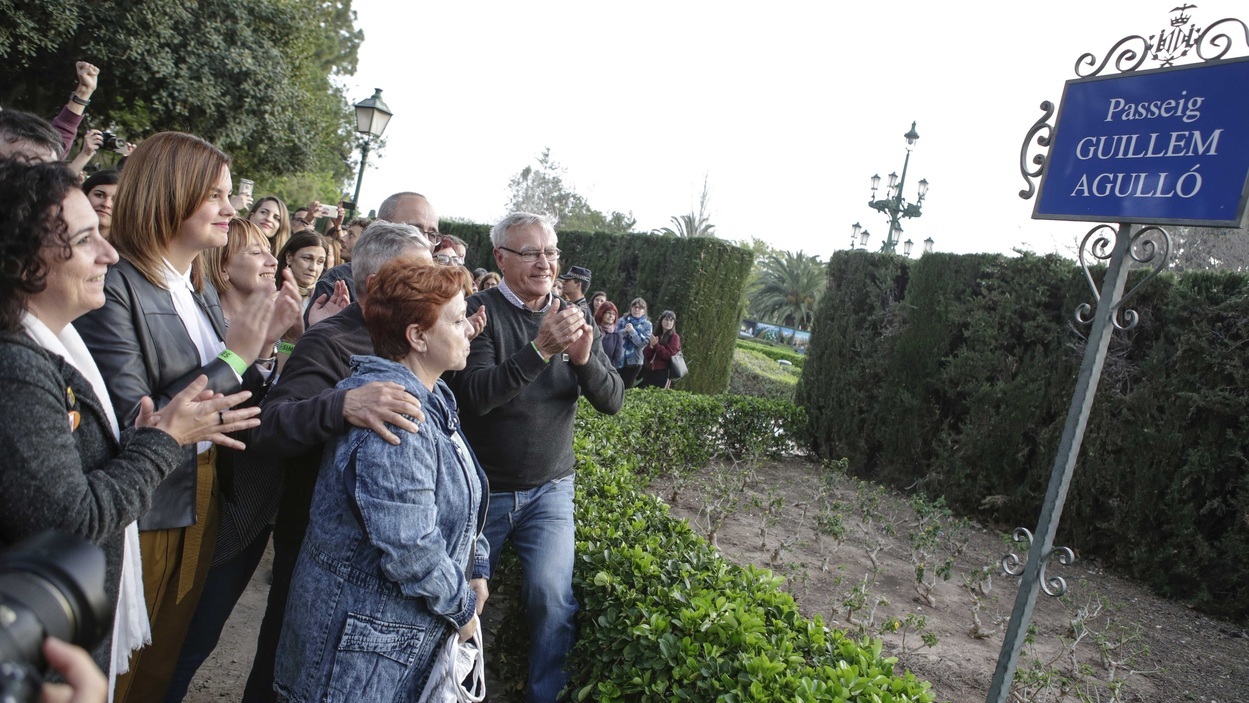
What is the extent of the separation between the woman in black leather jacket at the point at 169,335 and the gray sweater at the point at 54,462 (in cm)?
39

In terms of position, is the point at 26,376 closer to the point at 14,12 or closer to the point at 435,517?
the point at 435,517

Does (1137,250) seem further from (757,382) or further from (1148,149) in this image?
(757,382)

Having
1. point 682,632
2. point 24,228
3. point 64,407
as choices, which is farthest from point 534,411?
point 24,228

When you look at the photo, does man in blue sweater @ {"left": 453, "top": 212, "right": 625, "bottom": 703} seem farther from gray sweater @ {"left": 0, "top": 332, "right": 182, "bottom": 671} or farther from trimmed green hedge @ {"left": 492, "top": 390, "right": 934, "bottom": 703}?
gray sweater @ {"left": 0, "top": 332, "right": 182, "bottom": 671}

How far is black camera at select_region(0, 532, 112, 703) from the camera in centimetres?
92

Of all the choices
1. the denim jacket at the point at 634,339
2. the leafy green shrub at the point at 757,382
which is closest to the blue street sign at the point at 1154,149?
the denim jacket at the point at 634,339

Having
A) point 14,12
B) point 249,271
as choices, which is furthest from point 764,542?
point 14,12

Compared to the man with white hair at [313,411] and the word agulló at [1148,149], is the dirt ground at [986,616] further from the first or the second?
the man with white hair at [313,411]

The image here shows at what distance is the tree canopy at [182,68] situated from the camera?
1188 cm

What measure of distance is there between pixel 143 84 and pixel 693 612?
48.4ft

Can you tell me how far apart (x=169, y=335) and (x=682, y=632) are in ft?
6.18

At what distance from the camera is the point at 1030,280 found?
8.23 m

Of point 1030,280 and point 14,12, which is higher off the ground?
point 14,12

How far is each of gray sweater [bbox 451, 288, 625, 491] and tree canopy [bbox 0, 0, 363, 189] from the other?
31.7ft
